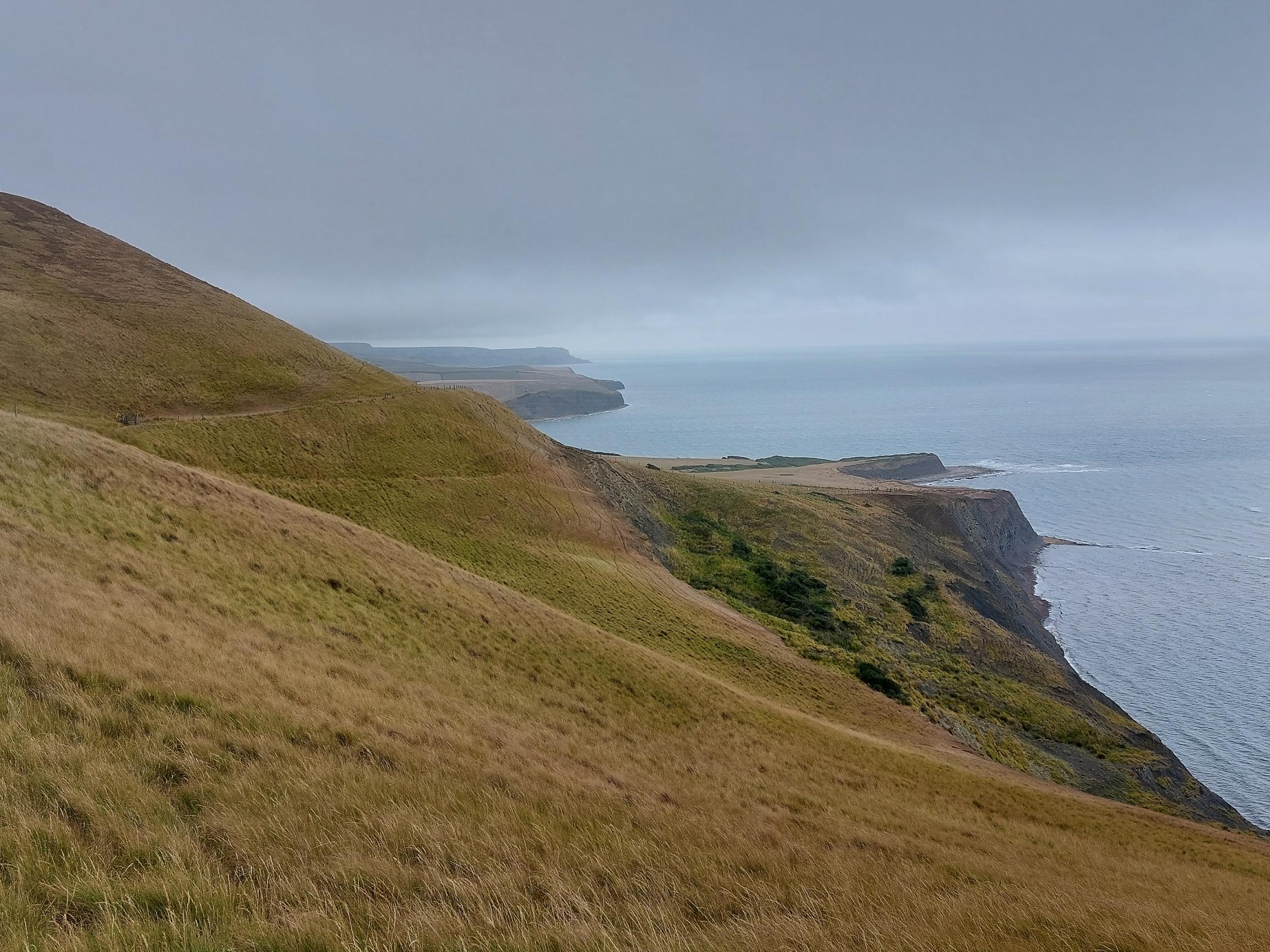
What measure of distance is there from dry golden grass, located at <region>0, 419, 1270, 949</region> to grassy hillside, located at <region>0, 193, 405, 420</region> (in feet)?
72.0

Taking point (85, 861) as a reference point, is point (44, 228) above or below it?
above

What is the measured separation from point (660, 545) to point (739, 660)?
16.0m

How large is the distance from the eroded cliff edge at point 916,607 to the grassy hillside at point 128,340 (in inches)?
846

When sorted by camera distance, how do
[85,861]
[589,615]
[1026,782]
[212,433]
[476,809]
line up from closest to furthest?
1. [85,861]
2. [476,809]
3. [1026,782]
4. [589,615]
5. [212,433]

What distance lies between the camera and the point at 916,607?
44062mm

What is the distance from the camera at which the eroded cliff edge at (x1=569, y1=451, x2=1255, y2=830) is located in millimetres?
30078

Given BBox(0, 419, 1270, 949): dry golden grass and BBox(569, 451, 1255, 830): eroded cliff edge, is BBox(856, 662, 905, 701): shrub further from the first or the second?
BBox(0, 419, 1270, 949): dry golden grass

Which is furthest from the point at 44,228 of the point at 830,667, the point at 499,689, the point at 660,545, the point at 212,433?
Answer: the point at 830,667

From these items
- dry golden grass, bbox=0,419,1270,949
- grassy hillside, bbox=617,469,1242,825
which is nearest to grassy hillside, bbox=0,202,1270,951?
dry golden grass, bbox=0,419,1270,949

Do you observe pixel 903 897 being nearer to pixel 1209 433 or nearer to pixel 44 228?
pixel 44 228

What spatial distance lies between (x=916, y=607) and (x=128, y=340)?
54.4 metres

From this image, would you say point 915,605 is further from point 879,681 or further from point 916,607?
point 879,681

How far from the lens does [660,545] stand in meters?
43.9

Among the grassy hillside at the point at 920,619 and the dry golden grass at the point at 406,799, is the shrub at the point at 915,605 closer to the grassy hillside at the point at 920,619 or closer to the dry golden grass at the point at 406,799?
the grassy hillside at the point at 920,619
